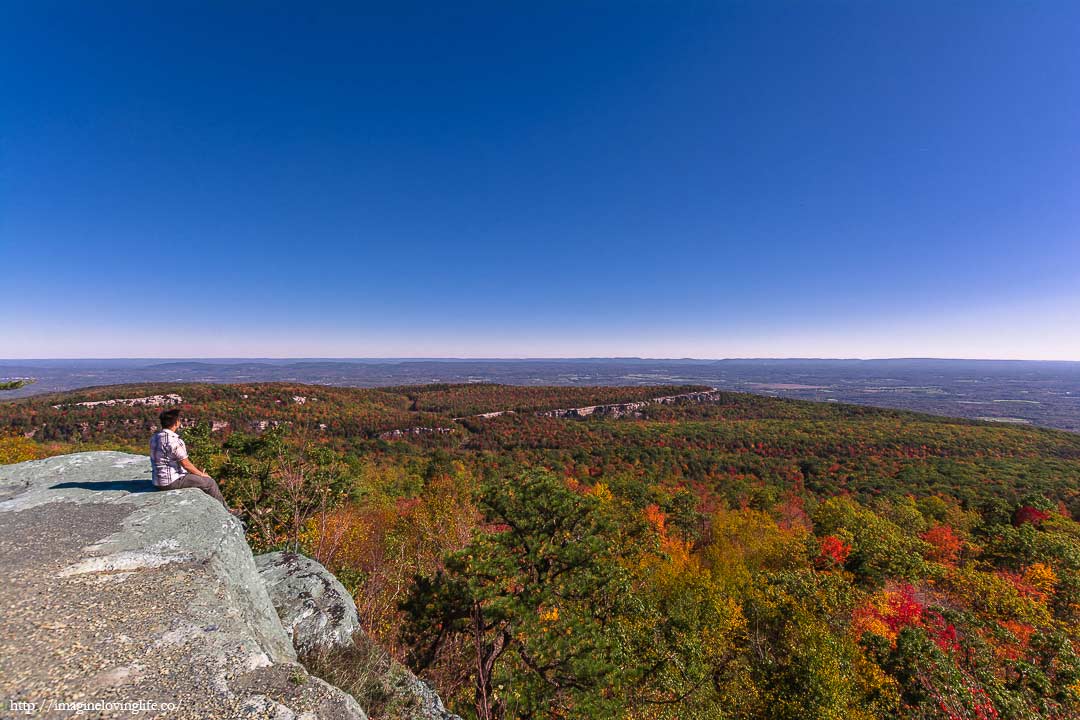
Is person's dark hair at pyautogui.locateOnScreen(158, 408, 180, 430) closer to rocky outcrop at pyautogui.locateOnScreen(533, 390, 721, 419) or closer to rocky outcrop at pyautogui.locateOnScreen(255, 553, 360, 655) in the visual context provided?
rocky outcrop at pyautogui.locateOnScreen(255, 553, 360, 655)

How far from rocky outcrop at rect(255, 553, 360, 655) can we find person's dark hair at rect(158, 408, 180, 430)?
3345 millimetres

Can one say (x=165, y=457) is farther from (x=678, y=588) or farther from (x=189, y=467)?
(x=678, y=588)

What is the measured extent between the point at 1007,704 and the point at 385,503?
3321 cm

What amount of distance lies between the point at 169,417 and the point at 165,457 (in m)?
0.80

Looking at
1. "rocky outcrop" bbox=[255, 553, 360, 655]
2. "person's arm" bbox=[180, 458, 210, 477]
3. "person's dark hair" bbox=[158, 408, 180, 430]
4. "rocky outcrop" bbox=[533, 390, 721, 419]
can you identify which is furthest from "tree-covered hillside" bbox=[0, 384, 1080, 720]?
"rocky outcrop" bbox=[533, 390, 721, 419]

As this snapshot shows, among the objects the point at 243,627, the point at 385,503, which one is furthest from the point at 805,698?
the point at 385,503

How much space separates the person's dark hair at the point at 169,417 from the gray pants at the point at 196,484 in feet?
3.61

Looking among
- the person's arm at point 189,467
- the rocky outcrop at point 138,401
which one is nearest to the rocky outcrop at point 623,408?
the rocky outcrop at point 138,401

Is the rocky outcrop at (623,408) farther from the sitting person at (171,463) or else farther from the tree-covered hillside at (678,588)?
the sitting person at (171,463)

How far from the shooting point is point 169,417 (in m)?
7.21

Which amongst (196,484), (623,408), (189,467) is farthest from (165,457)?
Answer: (623,408)

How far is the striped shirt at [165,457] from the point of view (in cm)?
710

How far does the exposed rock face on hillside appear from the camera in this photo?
3.30m

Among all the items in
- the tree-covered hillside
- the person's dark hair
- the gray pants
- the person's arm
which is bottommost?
the tree-covered hillside
